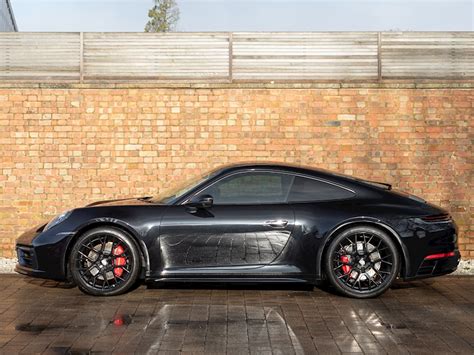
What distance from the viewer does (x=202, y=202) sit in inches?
296

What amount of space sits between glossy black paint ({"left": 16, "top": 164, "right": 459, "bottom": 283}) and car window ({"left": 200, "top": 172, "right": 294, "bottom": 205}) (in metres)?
0.12

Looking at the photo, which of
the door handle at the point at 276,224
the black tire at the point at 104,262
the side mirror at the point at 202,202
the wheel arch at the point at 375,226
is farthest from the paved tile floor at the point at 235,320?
the side mirror at the point at 202,202

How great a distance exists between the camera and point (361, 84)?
10242mm

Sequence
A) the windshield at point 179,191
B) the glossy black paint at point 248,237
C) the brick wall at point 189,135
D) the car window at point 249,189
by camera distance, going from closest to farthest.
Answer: the glossy black paint at point 248,237, the car window at point 249,189, the windshield at point 179,191, the brick wall at point 189,135

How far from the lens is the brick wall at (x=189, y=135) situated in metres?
10.2

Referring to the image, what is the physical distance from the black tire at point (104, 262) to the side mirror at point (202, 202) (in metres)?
0.69

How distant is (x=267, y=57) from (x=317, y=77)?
721 mm

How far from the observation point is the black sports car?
7.42 metres

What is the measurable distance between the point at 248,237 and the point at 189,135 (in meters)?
3.14

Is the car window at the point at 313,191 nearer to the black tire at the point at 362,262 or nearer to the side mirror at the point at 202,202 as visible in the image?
the black tire at the point at 362,262

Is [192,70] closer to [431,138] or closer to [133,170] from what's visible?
[133,170]

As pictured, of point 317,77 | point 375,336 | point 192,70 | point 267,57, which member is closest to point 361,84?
point 317,77

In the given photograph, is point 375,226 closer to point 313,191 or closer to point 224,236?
point 313,191

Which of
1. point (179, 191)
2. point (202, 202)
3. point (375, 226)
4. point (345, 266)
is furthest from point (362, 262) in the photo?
point (179, 191)
